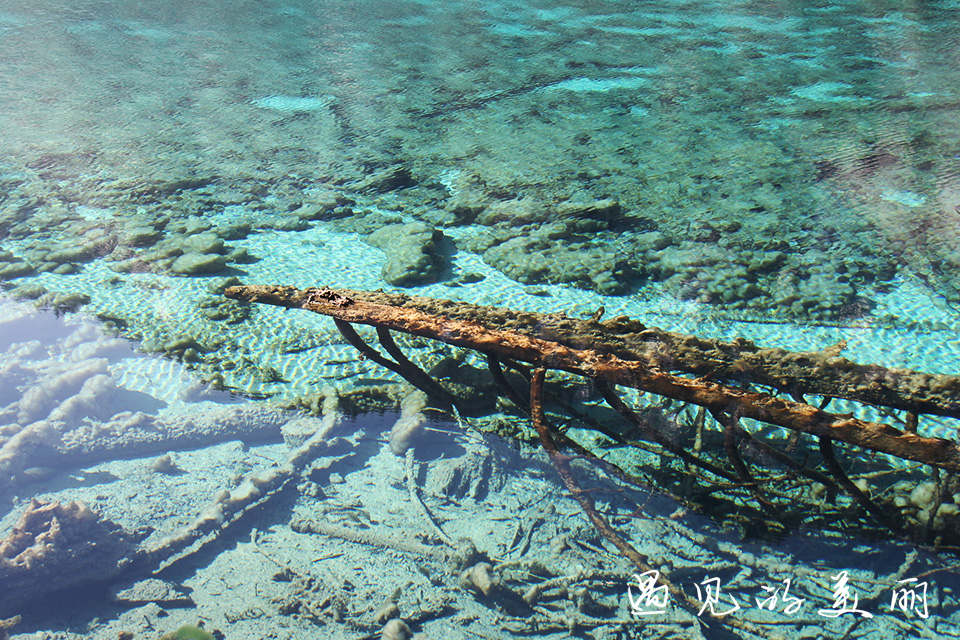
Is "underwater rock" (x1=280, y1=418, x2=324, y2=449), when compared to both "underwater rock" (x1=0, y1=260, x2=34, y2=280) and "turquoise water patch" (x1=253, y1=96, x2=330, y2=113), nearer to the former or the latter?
"underwater rock" (x1=0, y1=260, x2=34, y2=280)

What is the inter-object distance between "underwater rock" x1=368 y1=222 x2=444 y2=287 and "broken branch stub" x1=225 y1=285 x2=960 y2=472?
0.90m

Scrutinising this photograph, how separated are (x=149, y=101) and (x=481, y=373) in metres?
4.57

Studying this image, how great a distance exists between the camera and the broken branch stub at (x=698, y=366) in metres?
1.33

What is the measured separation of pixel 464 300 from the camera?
273cm

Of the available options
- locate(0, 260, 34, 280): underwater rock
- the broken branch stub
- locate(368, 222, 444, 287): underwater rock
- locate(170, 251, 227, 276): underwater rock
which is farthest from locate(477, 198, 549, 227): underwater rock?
locate(0, 260, 34, 280): underwater rock

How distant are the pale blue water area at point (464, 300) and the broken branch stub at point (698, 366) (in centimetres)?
7

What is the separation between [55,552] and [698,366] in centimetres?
169

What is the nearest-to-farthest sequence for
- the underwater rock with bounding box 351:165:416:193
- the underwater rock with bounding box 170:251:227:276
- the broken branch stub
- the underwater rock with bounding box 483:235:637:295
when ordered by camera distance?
the broken branch stub < the underwater rock with bounding box 483:235:637:295 < the underwater rock with bounding box 170:251:227:276 < the underwater rock with bounding box 351:165:416:193

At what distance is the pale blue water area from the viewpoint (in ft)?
4.92

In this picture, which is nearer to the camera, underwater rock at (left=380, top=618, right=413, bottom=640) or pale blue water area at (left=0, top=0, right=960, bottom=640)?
underwater rock at (left=380, top=618, right=413, bottom=640)

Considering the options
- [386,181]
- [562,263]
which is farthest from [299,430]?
[386,181]

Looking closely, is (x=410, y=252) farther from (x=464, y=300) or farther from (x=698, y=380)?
(x=698, y=380)

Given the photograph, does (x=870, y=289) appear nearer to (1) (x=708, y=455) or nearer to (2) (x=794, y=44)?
(1) (x=708, y=455)

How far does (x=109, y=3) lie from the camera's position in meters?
7.80
